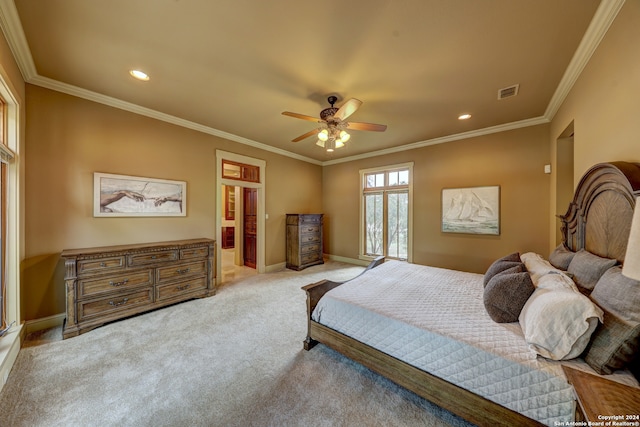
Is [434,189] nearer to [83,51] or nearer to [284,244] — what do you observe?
[284,244]

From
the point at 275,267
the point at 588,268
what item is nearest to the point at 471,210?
the point at 588,268

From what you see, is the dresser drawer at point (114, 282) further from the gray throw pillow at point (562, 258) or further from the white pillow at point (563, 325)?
the gray throw pillow at point (562, 258)

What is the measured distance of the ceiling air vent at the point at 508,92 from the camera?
2623 mm

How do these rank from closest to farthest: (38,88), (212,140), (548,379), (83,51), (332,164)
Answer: (548,379)
(83,51)
(38,88)
(212,140)
(332,164)

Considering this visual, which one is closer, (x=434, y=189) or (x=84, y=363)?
(x=84, y=363)

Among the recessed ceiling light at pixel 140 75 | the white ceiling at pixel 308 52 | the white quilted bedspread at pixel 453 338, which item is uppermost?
the recessed ceiling light at pixel 140 75

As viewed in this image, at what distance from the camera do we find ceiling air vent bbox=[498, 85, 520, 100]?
262cm

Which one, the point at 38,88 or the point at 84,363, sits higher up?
the point at 38,88

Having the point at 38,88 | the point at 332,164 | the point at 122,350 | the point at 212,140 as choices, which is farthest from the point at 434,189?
the point at 38,88

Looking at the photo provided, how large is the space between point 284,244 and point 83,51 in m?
4.22

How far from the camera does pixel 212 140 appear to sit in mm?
4039

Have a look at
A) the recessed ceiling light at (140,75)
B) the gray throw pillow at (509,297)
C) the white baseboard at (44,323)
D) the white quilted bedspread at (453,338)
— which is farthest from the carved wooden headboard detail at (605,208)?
the white baseboard at (44,323)

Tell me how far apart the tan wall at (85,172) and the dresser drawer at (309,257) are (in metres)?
2.07

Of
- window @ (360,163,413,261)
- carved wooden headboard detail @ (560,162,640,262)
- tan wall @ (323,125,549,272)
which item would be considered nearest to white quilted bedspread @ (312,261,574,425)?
carved wooden headboard detail @ (560,162,640,262)
